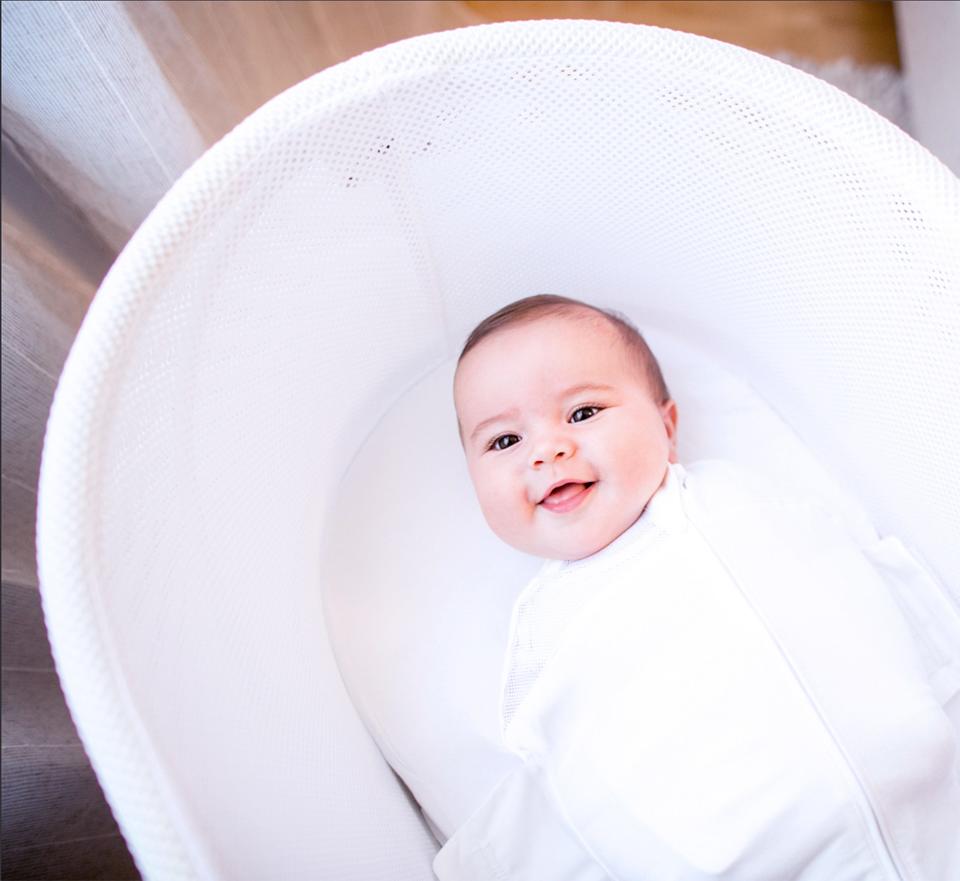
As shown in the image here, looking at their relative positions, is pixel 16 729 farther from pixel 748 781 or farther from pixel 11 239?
pixel 748 781

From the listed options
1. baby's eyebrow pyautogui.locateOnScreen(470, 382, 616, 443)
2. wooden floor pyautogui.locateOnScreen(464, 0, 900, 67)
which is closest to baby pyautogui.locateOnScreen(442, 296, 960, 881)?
baby's eyebrow pyautogui.locateOnScreen(470, 382, 616, 443)

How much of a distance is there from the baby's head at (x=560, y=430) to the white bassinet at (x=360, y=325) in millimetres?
123

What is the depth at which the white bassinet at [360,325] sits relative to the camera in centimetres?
57

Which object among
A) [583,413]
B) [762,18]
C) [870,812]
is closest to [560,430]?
[583,413]

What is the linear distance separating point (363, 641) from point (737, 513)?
1.35ft

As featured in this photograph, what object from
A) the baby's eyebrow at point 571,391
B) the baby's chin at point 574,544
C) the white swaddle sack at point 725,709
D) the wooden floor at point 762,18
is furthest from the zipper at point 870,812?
the wooden floor at point 762,18

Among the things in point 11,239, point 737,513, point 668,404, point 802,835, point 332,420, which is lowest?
point 802,835

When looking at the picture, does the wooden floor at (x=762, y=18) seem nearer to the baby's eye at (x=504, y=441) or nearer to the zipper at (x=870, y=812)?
the baby's eye at (x=504, y=441)

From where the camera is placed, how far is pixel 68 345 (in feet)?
2.74

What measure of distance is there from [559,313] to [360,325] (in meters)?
0.20

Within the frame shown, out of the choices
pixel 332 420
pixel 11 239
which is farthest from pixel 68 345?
pixel 332 420

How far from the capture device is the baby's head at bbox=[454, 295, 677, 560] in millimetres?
767

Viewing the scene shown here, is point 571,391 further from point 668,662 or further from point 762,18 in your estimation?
point 762,18

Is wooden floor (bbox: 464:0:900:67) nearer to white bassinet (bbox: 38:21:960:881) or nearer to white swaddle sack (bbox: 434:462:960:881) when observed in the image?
white bassinet (bbox: 38:21:960:881)
